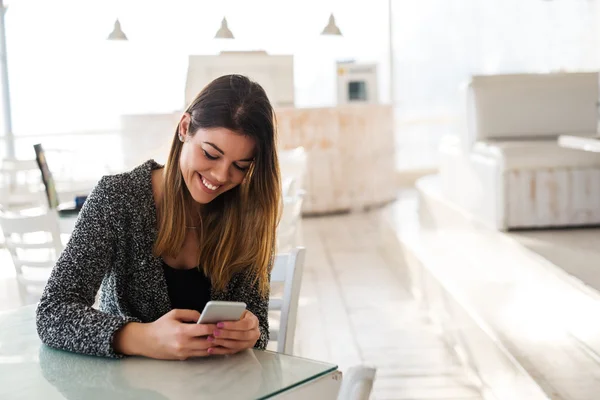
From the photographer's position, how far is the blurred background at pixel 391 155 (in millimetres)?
3176

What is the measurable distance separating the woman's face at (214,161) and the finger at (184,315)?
0.93ft

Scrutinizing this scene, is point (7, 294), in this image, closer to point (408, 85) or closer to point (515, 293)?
point (515, 293)

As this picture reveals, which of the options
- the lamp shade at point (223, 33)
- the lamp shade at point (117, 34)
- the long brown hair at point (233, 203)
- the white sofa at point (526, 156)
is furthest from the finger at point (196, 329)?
the lamp shade at point (117, 34)

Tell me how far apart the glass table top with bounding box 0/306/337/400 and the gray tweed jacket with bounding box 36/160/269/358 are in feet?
0.25

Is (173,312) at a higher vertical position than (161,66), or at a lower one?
lower

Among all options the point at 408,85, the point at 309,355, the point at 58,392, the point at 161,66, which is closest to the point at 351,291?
the point at 309,355

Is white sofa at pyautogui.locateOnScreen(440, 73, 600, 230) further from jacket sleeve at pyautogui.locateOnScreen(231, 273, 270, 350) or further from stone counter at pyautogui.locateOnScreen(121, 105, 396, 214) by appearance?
jacket sleeve at pyautogui.locateOnScreen(231, 273, 270, 350)

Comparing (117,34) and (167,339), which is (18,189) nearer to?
(117,34)

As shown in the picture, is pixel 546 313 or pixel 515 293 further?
pixel 515 293

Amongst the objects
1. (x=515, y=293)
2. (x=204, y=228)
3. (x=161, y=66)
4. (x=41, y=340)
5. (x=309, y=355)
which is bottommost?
(x=309, y=355)

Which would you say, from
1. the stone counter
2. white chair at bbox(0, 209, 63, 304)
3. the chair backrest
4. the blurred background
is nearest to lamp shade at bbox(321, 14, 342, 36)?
the blurred background

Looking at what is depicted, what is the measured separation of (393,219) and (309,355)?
3011 millimetres

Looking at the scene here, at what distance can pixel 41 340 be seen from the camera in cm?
144

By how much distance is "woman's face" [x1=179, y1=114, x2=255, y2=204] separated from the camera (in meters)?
1.51
